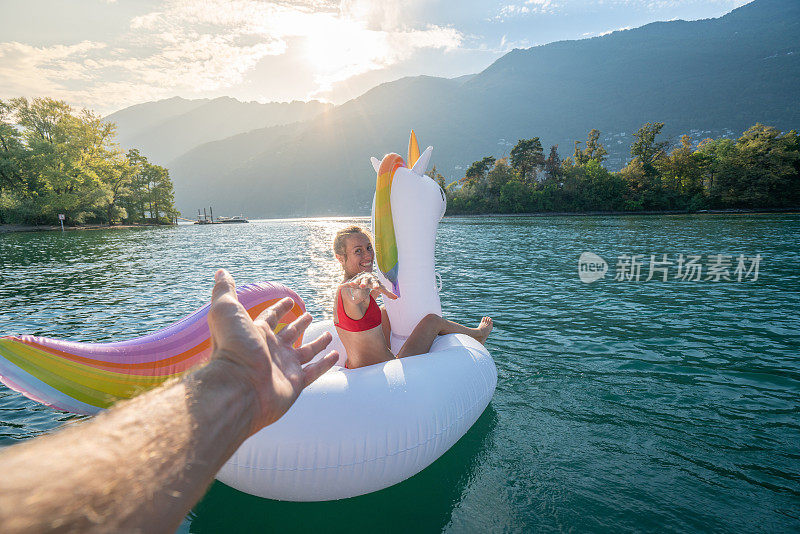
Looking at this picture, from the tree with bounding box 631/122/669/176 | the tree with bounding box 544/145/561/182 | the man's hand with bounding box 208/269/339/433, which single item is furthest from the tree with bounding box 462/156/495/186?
the man's hand with bounding box 208/269/339/433

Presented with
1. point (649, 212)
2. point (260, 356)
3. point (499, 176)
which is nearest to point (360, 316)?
point (260, 356)

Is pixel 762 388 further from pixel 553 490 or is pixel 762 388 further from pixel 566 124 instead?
pixel 566 124

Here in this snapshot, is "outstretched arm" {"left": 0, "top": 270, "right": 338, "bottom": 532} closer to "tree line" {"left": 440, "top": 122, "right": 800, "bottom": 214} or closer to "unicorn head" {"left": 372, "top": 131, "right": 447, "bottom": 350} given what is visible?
"unicorn head" {"left": 372, "top": 131, "right": 447, "bottom": 350}

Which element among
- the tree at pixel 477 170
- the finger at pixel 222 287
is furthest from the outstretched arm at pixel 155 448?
the tree at pixel 477 170

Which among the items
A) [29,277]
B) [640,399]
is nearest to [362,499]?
[640,399]

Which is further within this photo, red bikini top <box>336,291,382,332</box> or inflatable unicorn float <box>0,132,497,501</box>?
red bikini top <box>336,291,382,332</box>

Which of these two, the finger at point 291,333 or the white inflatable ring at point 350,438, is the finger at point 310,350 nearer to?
the finger at point 291,333

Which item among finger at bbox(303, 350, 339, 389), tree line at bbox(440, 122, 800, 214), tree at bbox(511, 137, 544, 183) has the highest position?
tree at bbox(511, 137, 544, 183)

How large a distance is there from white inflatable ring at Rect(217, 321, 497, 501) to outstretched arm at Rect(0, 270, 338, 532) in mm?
1364

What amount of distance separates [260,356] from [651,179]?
219ft

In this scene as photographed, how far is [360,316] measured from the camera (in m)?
3.12

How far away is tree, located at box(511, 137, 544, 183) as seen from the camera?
224 feet

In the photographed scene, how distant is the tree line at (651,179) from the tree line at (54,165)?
183 feet

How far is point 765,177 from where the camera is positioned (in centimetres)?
4375
